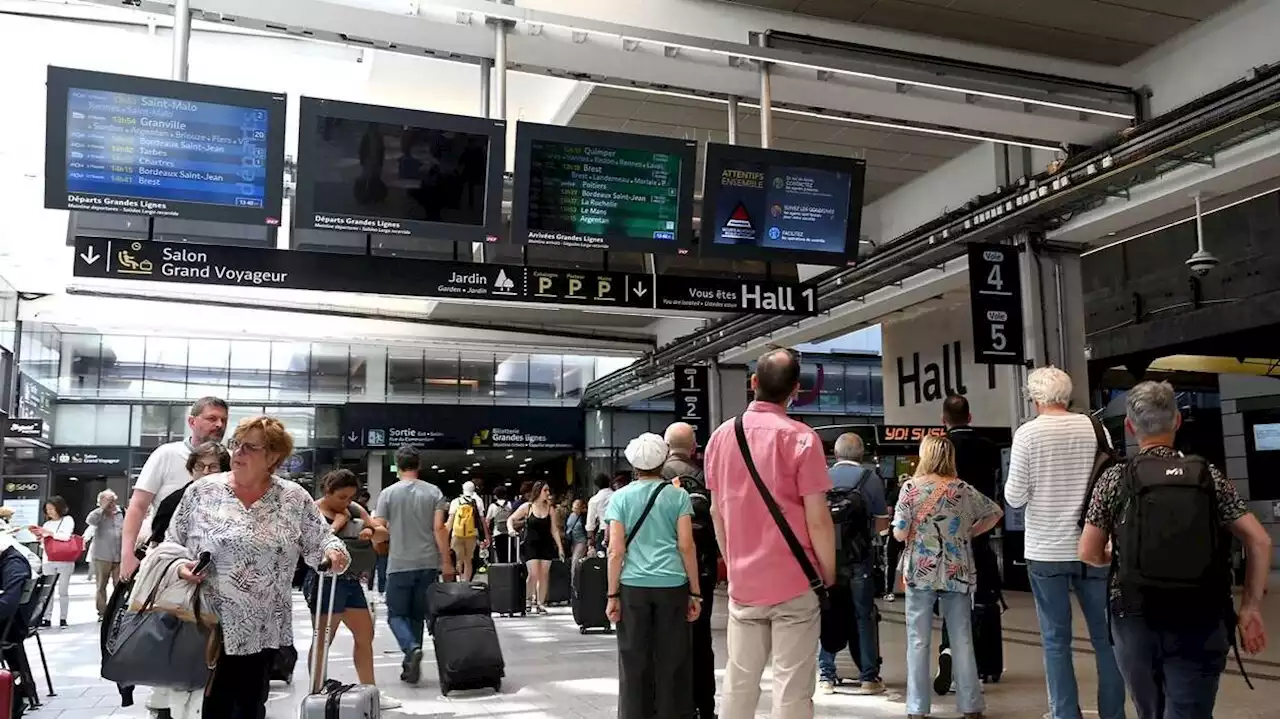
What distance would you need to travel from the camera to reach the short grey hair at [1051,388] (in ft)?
14.8

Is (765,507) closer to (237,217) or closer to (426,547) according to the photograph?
(426,547)

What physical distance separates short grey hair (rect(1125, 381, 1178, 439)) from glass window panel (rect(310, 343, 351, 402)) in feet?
78.4

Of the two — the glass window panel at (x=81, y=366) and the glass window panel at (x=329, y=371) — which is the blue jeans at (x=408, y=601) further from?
the glass window panel at (x=81, y=366)

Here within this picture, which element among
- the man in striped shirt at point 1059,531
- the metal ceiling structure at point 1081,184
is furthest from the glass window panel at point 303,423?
the man in striped shirt at point 1059,531

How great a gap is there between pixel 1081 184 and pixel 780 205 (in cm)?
300

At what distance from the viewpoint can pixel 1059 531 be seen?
4.38 meters

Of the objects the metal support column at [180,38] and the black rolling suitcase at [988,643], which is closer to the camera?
the black rolling suitcase at [988,643]

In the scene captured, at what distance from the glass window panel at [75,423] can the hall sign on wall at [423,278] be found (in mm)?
19744

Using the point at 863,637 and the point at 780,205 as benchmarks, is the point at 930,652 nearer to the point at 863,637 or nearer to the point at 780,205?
the point at 863,637

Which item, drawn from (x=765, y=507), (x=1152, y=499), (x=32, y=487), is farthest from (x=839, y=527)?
(x=32, y=487)

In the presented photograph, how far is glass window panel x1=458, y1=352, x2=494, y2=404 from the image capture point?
26.6 metres

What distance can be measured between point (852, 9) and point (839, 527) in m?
4.17

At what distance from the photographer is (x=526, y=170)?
708 centimetres

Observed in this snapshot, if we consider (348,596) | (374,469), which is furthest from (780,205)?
(374,469)
